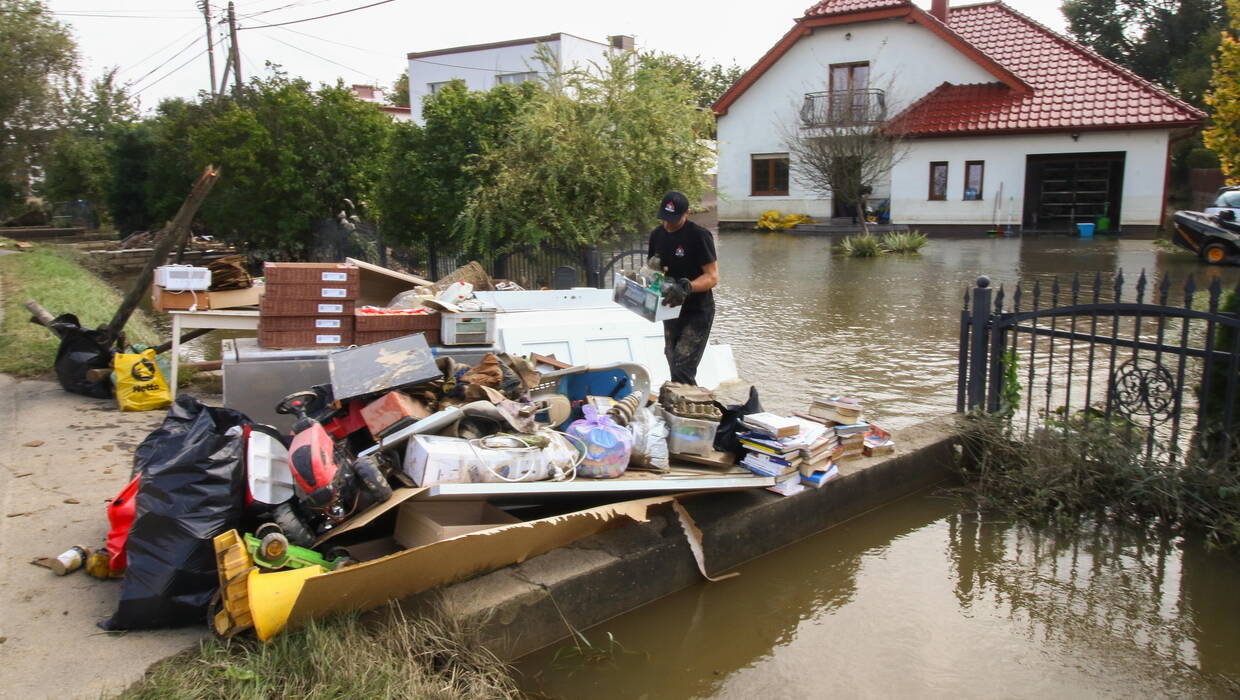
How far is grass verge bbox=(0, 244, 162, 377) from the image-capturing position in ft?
27.7

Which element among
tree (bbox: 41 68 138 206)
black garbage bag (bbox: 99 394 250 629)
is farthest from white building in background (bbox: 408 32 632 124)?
black garbage bag (bbox: 99 394 250 629)

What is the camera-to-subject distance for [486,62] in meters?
36.8

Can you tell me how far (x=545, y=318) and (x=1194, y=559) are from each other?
4.46 meters

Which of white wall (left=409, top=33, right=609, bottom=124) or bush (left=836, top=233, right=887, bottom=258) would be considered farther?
white wall (left=409, top=33, right=609, bottom=124)

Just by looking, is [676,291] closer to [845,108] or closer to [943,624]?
[943,624]

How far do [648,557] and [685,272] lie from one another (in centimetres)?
263

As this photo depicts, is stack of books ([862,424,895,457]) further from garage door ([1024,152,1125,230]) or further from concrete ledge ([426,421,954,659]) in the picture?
garage door ([1024,152,1125,230])

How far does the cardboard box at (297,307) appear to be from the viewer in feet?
19.2

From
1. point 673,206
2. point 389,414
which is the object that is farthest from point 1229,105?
point 389,414

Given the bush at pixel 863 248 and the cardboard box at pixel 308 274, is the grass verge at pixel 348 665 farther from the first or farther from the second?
the bush at pixel 863 248

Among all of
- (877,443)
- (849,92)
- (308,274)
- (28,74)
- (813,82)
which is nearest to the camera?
(877,443)

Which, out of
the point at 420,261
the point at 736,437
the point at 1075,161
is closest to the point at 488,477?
the point at 736,437

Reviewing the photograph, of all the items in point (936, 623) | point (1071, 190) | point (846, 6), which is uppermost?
point (846, 6)

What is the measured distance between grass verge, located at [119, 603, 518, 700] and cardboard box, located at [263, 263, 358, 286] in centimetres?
313
